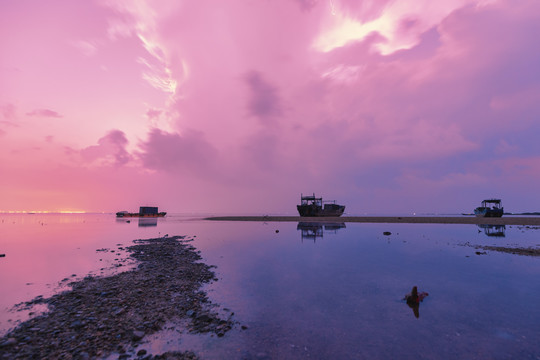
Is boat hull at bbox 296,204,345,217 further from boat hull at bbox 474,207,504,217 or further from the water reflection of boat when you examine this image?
boat hull at bbox 474,207,504,217

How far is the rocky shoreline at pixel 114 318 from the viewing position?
6.57 metres

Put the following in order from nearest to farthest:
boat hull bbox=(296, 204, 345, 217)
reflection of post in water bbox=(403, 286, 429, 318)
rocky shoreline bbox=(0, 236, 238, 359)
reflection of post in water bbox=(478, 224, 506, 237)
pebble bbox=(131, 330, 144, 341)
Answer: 1. rocky shoreline bbox=(0, 236, 238, 359)
2. pebble bbox=(131, 330, 144, 341)
3. reflection of post in water bbox=(403, 286, 429, 318)
4. reflection of post in water bbox=(478, 224, 506, 237)
5. boat hull bbox=(296, 204, 345, 217)

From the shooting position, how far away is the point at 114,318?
8.56m

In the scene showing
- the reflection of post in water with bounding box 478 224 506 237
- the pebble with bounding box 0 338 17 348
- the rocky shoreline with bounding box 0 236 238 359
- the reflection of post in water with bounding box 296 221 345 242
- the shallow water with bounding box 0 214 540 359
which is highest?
the pebble with bounding box 0 338 17 348

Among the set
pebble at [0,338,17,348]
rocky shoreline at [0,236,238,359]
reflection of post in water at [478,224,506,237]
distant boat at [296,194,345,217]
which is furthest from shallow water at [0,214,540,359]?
distant boat at [296,194,345,217]

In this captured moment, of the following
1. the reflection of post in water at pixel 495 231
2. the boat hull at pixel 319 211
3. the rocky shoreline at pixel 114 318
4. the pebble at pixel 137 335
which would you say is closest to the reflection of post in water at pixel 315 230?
→ the rocky shoreline at pixel 114 318

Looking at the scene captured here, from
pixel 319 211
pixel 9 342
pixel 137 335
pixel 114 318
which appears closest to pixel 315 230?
pixel 319 211

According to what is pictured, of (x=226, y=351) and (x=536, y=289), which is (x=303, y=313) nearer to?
(x=226, y=351)

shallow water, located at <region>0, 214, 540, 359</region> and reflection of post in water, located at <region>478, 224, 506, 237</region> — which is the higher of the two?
shallow water, located at <region>0, 214, 540, 359</region>

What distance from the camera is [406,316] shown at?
9383mm

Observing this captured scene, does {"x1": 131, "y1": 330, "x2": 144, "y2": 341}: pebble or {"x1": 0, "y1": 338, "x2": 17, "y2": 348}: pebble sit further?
{"x1": 131, "y1": 330, "x2": 144, "y2": 341}: pebble

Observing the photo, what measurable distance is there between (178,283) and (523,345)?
14444 millimetres

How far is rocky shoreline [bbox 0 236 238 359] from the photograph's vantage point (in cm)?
657

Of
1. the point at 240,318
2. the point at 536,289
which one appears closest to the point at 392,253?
the point at 536,289
